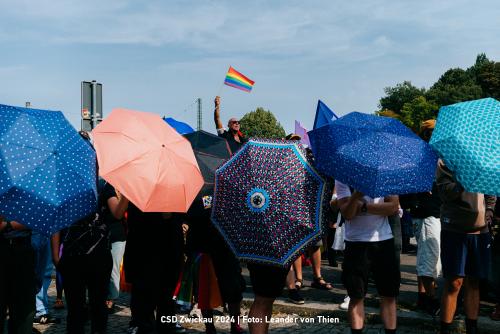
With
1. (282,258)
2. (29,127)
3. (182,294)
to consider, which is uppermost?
(29,127)

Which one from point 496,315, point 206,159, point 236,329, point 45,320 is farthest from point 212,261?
point 496,315

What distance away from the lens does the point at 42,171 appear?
131 inches

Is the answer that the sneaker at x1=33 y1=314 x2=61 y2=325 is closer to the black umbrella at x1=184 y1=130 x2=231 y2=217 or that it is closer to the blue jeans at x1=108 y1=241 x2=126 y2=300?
the blue jeans at x1=108 y1=241 x2=126 y2=300

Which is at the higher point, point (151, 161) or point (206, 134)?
point (206, 134)

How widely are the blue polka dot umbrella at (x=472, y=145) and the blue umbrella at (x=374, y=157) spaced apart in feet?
0.53

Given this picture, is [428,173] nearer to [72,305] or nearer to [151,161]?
[151,161]

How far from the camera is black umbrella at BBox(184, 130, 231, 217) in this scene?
488cm

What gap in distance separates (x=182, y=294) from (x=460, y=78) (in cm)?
7366

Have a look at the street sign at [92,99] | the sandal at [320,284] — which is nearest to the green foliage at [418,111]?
the street sign at [92,99]

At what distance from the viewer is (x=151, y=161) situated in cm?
381

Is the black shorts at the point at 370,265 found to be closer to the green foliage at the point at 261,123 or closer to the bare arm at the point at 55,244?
the bare arm at the point at 55,244

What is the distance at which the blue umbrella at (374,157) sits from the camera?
138 inches

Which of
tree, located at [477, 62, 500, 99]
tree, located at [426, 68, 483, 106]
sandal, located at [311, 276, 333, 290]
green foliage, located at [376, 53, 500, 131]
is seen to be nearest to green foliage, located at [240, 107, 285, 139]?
green foliage, located at [376, 53, 500, 131]

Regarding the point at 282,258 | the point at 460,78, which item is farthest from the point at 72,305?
the point at 460,78
